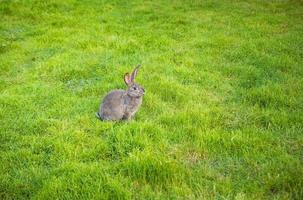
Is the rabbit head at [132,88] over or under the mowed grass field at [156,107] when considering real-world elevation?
over

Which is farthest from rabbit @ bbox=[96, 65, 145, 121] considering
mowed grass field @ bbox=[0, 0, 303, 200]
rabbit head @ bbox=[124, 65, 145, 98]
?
mowed grass field @ bbox=[0, 0, 303, 200]

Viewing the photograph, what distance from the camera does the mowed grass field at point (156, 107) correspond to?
5484mm

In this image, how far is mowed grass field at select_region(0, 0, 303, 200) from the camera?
5484mm

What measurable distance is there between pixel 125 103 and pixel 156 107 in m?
0.92

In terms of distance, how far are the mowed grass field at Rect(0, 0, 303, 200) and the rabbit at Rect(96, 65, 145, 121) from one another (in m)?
0.15

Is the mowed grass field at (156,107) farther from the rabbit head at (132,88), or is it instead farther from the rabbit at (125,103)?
the rabbit head at (132,88)

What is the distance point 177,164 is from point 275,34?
8.04 metres

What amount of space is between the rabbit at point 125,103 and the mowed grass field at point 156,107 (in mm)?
154

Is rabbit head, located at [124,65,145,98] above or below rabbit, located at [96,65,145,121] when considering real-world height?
above

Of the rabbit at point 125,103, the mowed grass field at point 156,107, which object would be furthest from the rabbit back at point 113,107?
the mowed grass field at point 156,107

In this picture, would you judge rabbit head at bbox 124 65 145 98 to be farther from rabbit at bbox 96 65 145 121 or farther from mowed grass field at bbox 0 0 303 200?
mowed grass field at bbox 0 0 303 200

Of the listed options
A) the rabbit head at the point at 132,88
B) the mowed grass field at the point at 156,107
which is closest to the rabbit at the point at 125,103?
the rabbit head at the point at 132,88

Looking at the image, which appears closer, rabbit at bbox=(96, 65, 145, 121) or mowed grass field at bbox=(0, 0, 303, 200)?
mowed grass field at bbox=(0, 0, 303, 200)

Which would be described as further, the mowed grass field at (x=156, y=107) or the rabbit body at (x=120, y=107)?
the rabbit body at (x=120, y=107)
